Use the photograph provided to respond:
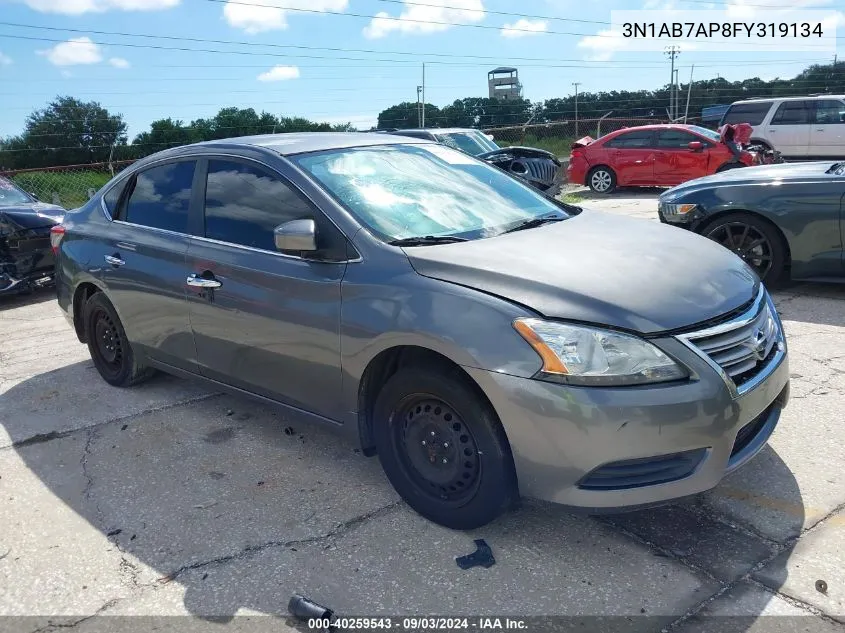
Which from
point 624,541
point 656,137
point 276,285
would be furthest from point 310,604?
point 656,137

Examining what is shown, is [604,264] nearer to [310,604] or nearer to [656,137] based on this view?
[310,604]

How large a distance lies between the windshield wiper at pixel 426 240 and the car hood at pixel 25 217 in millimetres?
6432

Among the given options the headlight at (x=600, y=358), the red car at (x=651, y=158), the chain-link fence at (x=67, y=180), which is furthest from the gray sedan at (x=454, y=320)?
the chain-link fence at (x=67, y=180)

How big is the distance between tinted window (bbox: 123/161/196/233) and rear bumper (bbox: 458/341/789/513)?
234cm

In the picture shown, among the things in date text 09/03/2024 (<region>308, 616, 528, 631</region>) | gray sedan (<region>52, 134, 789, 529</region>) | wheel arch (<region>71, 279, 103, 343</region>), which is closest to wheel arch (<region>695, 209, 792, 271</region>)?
gray sedan (<region>52, 134, 789, 529</region>)

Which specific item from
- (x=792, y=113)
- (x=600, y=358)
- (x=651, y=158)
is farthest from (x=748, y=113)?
(x=600, y=358)

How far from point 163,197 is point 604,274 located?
2.84 m

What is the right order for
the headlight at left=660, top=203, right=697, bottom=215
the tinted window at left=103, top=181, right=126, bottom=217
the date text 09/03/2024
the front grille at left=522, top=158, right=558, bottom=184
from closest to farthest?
1. the date text 09/03/2024
2. the tinted window at left=103, top=181, right=126, bottom=217
3. the headlight at left=660, top=203, right=697, bottom=215
4. the front grille at left=522, top=158, right=558, bottom=184

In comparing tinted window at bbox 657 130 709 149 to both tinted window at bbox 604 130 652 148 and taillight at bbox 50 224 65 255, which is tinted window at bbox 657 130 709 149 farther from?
taillight at bbox 50 224 65 255

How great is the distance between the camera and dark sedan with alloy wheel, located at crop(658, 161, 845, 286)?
5.93 meters

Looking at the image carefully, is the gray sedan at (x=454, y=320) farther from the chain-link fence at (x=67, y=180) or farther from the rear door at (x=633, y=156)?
the rear door at (x=633, y=156)

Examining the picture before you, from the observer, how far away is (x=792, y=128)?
55.7ft

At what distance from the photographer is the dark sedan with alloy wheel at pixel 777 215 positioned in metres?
5.93

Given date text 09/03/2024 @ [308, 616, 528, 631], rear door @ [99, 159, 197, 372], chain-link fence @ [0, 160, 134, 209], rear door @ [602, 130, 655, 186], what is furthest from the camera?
rear door @ [602, 130, 655, 186]
